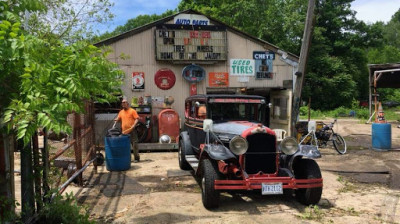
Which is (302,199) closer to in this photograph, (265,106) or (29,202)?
(265,106)

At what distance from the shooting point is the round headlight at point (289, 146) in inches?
225

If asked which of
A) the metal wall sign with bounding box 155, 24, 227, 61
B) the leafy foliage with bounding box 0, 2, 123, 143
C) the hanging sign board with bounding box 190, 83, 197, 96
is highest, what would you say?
the metal wall sign with bounding box 155, 24, 227, 61

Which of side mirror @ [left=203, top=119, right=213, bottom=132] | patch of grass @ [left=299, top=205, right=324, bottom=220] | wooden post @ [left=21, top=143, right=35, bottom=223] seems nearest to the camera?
wooden post @ [left=21, top=143, right=35, bottom=223]

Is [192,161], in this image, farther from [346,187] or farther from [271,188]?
[346,187]

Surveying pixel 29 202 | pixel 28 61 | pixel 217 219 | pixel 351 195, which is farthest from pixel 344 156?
pixel 28 61

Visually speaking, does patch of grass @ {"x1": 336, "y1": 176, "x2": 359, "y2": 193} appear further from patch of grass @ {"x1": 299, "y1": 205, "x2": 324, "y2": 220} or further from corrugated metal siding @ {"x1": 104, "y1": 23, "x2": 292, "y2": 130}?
corrugated metal siding @ {"x1": 104, "y1": 23, "x2": 292, "y2": 130}

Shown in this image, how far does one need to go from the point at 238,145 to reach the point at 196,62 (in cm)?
743

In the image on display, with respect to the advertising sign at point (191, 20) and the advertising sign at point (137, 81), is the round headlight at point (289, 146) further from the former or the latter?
the advertising sign at point (191, 20)

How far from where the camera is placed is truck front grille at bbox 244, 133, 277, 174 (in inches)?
223

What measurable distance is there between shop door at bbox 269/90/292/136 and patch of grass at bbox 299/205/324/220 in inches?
273

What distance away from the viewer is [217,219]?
4871mm

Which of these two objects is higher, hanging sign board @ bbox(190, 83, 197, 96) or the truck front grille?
hanging sign board @ bbox(190, 83, 197, 96)

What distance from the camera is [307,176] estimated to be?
18.2ft

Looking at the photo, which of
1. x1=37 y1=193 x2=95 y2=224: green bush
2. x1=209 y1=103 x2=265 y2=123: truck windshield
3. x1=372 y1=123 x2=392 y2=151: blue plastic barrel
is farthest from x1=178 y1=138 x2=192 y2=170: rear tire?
x1=372 y1=123 x2=392 y2=151: blue plastic barrel
